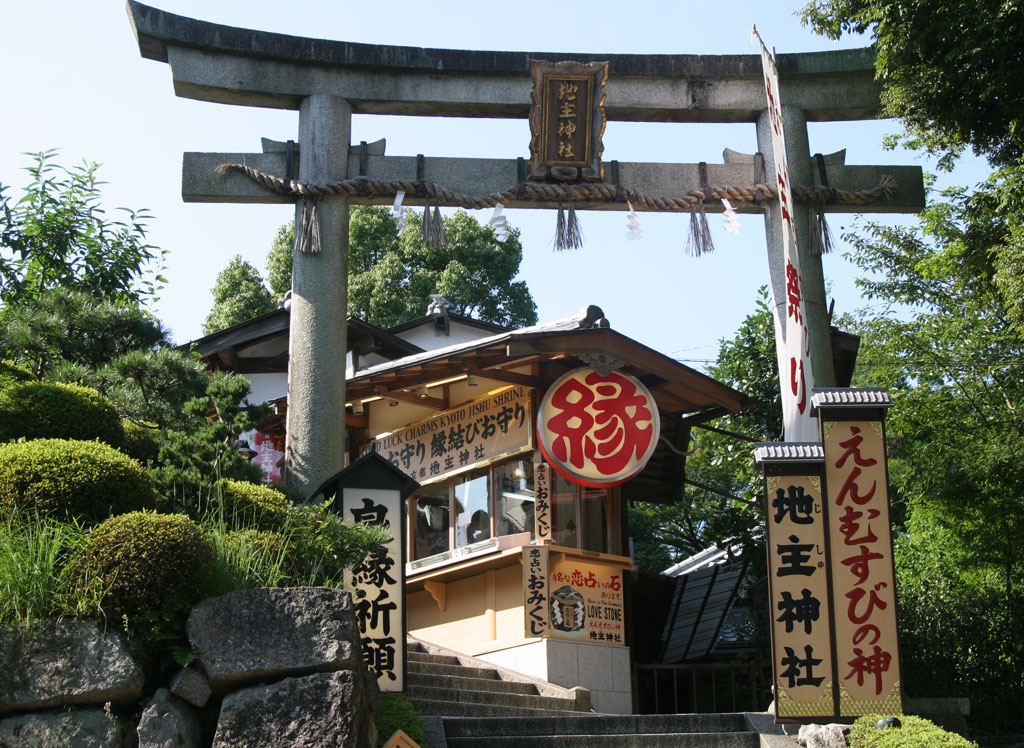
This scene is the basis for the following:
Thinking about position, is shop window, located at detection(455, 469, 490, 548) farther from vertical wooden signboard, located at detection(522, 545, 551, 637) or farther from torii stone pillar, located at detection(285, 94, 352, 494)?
torii stone pillar, located at detection(285, 94, 352, 494)

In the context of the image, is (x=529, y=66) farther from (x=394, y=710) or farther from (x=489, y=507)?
(x=394, y=710)

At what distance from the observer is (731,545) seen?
17.1 m

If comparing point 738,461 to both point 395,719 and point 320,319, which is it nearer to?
point 320,319

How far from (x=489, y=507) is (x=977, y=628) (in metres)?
6.11

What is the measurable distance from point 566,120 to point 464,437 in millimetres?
→ 4917

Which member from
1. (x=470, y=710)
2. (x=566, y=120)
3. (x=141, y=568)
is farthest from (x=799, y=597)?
(x=566, y=120)

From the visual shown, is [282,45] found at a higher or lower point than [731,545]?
higher

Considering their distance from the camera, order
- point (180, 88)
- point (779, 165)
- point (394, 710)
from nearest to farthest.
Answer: point (394, 710) → point (779, 165) → point (180, 88)

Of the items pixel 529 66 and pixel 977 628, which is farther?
pixel 529 66

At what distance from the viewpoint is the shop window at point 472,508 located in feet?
47.8

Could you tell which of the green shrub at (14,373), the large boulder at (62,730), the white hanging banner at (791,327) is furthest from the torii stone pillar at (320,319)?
the large boulder at (62,730)

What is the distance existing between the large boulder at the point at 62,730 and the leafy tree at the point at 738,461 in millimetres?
10455

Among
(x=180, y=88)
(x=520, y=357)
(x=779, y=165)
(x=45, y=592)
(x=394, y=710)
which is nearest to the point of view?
(x=45, y=592)

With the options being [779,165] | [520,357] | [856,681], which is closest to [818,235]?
[779,165]
